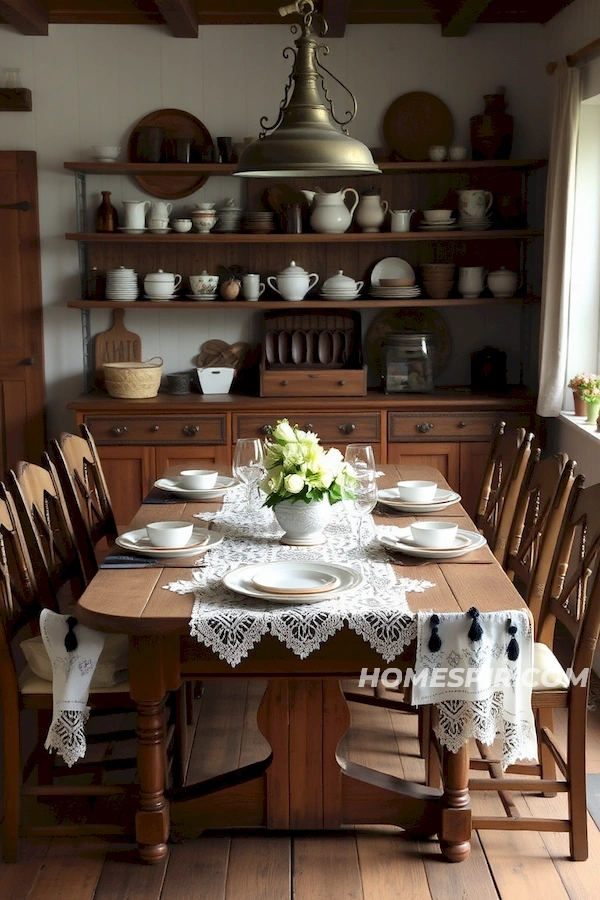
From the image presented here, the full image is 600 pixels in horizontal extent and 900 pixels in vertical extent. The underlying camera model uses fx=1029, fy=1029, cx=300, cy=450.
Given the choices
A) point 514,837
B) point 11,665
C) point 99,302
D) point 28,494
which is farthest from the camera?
point 99,302

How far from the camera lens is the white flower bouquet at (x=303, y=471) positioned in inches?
104

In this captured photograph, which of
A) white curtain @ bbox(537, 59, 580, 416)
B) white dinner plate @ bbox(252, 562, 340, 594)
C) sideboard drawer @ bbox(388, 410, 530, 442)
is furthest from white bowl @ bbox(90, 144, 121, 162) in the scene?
white dinner plate @ bbox(252, 562, 340, 594)

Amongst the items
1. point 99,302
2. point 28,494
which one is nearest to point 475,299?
point 99,302

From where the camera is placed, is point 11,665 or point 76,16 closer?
point 11,665

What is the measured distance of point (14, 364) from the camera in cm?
515

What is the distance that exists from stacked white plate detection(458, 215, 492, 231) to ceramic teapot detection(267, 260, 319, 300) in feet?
2.52

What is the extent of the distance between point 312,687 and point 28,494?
964 millimetres

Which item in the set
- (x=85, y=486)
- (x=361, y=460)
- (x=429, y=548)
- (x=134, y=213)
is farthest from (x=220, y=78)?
(x=429, y=548)

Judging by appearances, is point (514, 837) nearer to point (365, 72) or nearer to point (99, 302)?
point (99, 302)

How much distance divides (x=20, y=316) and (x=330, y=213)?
5.33 ft

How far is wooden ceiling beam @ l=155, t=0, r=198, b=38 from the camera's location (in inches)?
172

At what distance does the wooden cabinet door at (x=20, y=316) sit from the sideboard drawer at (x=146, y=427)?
0.62m

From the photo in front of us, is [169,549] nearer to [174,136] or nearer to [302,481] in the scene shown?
[302,481]

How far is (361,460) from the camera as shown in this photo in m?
2.65
